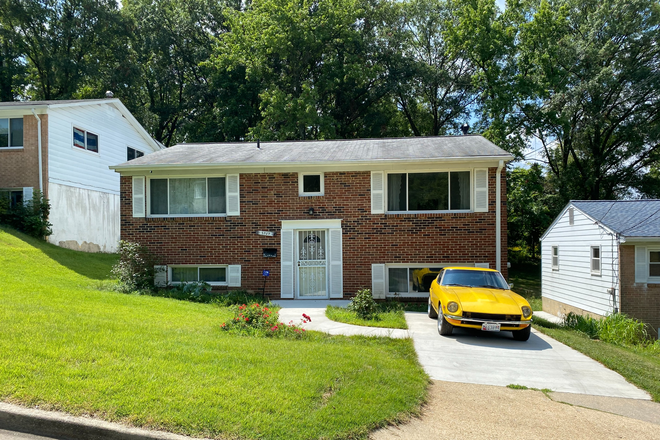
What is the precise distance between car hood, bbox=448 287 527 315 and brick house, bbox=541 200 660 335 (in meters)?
5.94

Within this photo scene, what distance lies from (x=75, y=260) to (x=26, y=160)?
16.9 ft

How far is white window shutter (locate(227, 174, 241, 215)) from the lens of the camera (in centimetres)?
1344

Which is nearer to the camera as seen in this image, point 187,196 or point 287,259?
point 287,259

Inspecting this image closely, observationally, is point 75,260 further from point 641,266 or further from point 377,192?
point 641,266

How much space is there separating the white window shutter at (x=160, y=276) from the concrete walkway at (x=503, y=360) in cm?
514

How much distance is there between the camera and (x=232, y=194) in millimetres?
13461

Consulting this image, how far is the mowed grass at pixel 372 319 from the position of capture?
31.8 feet

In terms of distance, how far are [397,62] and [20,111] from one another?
21.4m

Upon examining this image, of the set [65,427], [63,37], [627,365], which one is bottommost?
[627,365]

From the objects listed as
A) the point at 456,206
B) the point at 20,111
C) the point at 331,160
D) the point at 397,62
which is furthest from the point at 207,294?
the point at 397,62

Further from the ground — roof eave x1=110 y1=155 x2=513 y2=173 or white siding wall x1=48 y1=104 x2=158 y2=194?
white siding wall x1=48 y1=104 x2=158 y2=194

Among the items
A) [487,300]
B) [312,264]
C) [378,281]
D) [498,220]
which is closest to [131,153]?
[312,264]

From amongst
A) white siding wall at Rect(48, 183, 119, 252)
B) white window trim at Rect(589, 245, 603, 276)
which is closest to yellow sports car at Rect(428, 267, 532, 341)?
white window trim at Rect(589, 245, 603, 276)

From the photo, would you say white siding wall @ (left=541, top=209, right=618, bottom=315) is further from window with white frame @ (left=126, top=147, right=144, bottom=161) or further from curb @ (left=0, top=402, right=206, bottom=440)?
window with white frame @ (left=126, top=147, right=144, bottom=161)
